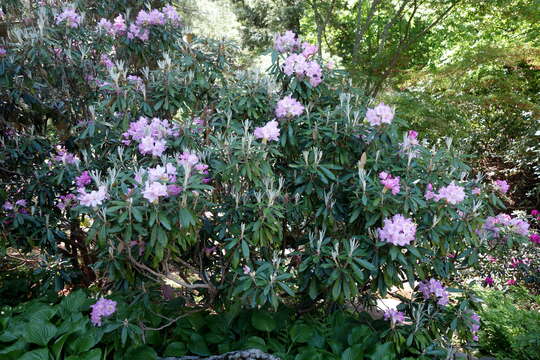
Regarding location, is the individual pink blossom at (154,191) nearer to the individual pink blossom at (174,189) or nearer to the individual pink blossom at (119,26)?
the individual pink blossom at (174,189)

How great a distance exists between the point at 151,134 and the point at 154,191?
0.66m

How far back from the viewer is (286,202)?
6.91ft

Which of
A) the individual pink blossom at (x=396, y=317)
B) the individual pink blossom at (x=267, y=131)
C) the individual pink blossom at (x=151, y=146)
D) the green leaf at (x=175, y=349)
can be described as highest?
the individual pink blossom at (x=267, y=131)

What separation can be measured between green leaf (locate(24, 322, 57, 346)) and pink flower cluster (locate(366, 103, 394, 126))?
1.98 m

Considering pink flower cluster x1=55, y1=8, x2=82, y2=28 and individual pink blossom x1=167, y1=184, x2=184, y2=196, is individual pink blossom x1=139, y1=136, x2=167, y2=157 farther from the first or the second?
pink flower cluster x1=55, y1=8, x2=82, y2=28

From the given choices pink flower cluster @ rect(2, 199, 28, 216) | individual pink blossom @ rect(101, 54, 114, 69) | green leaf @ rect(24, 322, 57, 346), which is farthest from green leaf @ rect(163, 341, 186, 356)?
individual pink blossom @ rect(101, 54, 114, 69)

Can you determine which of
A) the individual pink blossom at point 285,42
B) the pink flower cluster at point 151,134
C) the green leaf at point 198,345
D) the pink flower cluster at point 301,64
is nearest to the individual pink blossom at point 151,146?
the pink flower cluster at point 151,134

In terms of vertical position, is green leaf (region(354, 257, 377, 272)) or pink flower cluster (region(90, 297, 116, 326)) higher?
green leaf (region(354, 257, 377, 272))

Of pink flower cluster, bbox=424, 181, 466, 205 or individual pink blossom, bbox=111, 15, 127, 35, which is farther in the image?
individual pink blossom, bbox=111, 15, 127, 35

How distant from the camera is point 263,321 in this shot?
2.40 m

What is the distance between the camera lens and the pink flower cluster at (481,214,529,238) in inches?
88.6

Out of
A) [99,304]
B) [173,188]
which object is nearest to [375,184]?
[173,188]

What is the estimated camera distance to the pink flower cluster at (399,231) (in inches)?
70.2

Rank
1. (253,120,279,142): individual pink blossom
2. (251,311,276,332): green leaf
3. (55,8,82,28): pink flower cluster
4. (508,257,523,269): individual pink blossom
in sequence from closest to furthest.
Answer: (253,120,279,142): individual pink blossom < (251,311,276,332): green leaf < (55,8,82,28): pink flower cluster < (508,257,523,269): individual pink blossom
